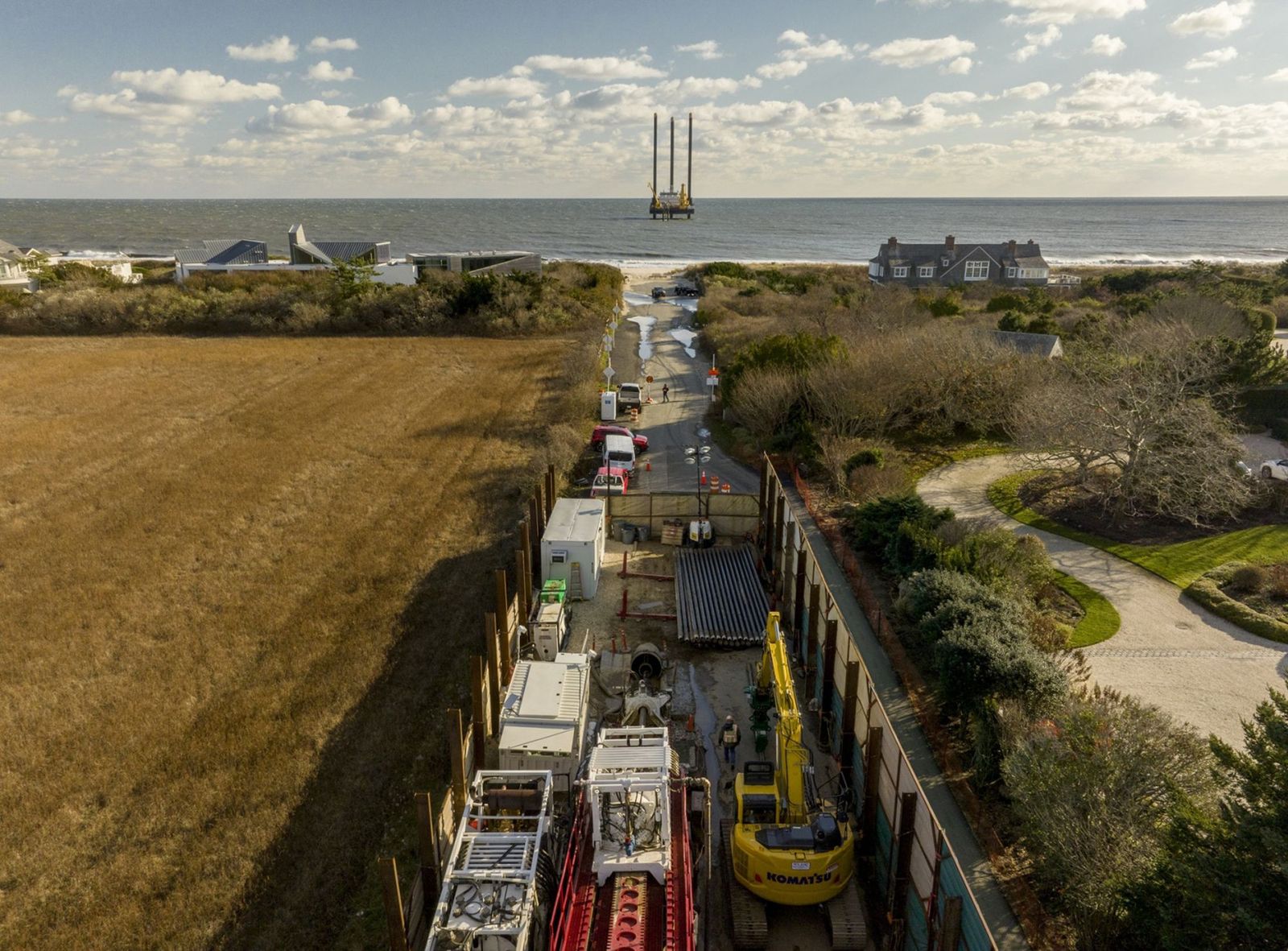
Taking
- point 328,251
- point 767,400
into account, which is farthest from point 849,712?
point 328,251

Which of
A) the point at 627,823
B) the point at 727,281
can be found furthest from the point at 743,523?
the point at 727,281

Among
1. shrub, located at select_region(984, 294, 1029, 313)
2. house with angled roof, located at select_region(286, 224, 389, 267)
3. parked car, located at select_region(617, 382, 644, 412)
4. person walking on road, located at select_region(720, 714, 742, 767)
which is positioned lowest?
person walking on road, located at select_region(720, 714, 742, 767)

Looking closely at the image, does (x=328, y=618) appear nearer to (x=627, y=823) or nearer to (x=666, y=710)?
(x=666, y=710)

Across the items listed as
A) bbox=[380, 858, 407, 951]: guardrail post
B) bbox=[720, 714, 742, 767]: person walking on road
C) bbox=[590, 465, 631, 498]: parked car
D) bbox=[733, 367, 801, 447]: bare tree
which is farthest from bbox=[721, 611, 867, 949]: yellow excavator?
bbox=[733, 367, 801, 447]: bare tree

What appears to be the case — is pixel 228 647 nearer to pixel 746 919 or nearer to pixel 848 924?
pixel 746 919

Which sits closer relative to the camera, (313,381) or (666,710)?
(666,710)

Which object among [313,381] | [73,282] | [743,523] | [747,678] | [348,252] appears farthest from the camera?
[348,252]

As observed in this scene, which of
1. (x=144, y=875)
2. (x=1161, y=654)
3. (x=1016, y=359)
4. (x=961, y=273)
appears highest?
(x=961, y=273)

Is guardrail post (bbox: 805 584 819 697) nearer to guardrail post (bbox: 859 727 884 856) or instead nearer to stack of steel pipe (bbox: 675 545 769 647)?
stack of steel pipe (bbox: 675 545 769 647)
